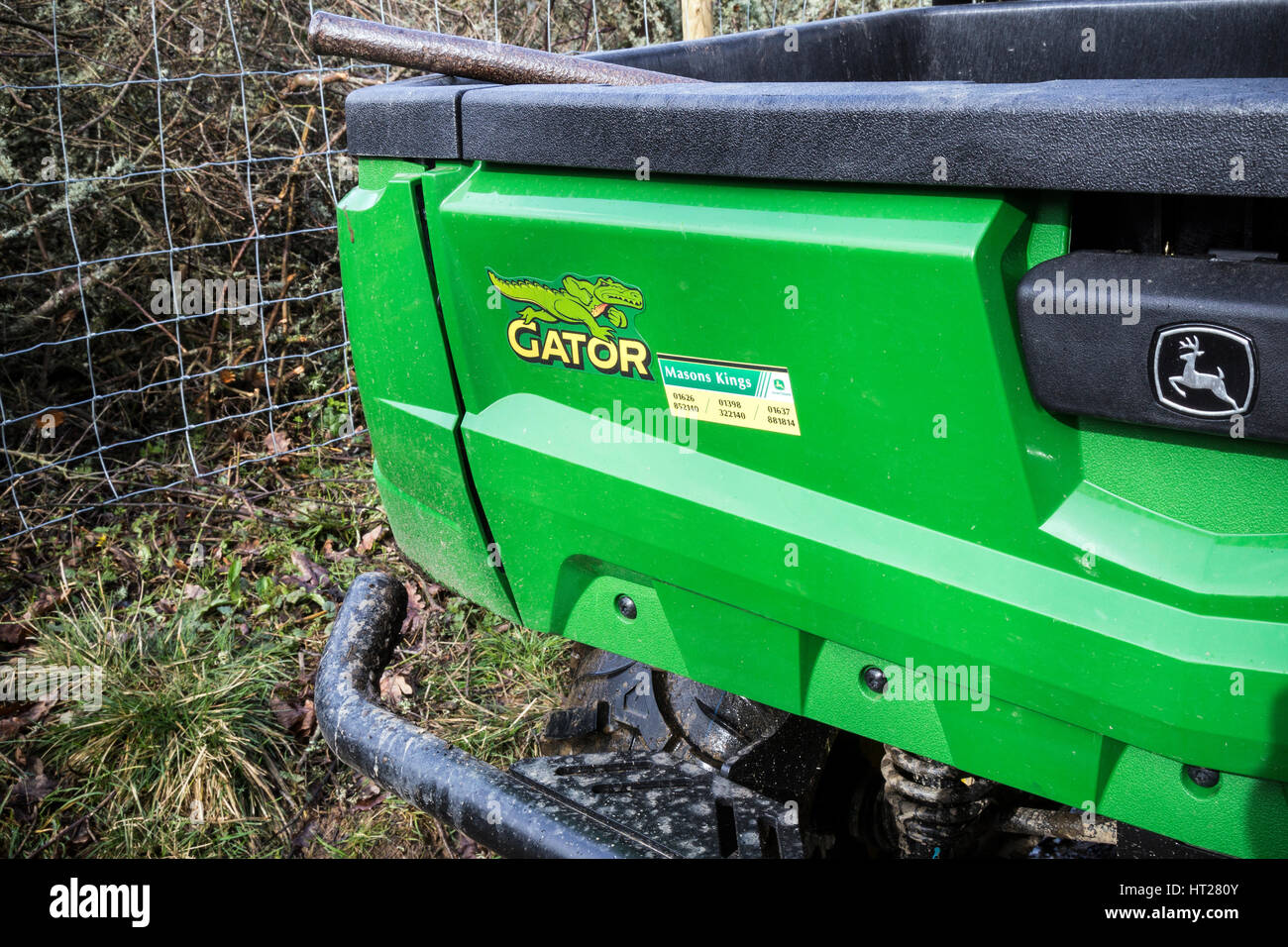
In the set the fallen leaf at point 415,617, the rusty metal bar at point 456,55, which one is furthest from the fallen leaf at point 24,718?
the rusty metal bar at point 456,55

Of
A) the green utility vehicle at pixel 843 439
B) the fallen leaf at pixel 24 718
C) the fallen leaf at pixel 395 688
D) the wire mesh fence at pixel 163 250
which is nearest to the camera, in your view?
the green utility vehicle at pixel 843 439

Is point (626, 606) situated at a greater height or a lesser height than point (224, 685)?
greater

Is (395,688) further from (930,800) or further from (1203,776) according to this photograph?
(1203,776)

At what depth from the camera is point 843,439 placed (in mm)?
1487

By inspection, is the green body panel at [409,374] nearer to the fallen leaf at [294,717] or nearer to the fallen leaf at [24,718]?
the fallen leaf at [294,717]

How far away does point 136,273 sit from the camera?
15.8 ft

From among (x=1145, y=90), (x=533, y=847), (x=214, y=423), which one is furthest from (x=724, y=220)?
(x=214, y=423)

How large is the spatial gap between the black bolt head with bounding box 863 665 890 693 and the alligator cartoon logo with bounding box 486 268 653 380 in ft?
1.73

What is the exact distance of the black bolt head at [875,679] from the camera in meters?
1.59

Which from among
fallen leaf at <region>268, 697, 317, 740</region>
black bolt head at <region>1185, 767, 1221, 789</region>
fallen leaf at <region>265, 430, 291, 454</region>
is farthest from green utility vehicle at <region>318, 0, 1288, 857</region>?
fallen leaf at <region>265, 430, 291, 454</region>

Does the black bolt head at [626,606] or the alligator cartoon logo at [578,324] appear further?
the black bolt head at [626,606]

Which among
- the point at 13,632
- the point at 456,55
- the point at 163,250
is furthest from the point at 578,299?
the point at 163,250

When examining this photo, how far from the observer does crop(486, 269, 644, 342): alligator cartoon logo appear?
5.35 ft

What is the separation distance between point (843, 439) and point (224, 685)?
7.45 feet
